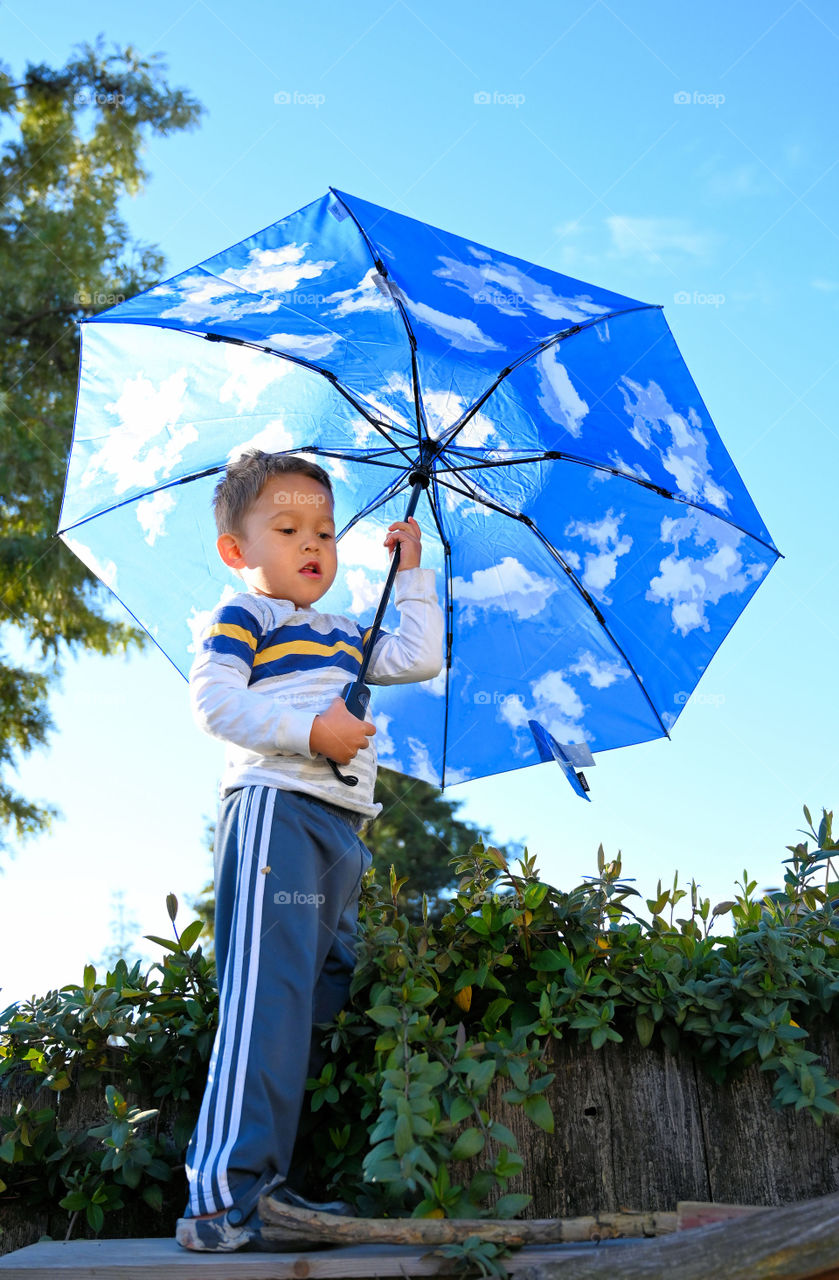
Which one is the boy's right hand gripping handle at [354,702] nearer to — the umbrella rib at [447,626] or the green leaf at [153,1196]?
the umbrella rib at [447,626]

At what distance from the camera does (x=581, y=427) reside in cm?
239

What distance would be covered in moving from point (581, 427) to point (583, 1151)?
5.15 ft

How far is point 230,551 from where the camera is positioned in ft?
7.88

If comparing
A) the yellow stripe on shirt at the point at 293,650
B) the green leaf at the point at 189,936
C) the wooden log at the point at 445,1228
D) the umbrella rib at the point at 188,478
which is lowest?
the wooden log at the point at 445,1228

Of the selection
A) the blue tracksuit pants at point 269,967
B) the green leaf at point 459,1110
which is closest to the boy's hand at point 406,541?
the blue tracksuit pants at point 269,967

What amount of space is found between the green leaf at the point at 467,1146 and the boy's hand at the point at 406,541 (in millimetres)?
1277

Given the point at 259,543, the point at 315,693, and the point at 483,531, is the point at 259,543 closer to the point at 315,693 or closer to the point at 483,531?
the point at 315,693

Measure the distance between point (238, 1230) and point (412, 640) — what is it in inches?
48.0

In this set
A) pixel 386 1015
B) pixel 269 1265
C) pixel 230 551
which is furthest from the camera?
pixel 230 551

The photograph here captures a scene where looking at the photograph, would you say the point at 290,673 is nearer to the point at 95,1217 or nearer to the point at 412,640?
the point at 412,640

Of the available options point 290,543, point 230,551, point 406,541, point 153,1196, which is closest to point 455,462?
point 406,541

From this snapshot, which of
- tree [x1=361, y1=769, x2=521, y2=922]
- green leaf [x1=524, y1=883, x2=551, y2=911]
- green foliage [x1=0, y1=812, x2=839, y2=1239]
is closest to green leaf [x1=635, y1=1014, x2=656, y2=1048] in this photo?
green foliage [x1=0, y1=812, x2=839, y2=1239]

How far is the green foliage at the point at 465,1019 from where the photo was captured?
5.72 feet

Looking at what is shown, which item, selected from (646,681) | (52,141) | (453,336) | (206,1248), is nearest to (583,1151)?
(206,1248)
